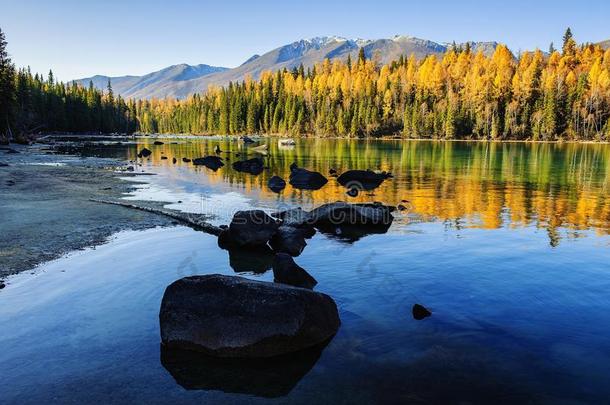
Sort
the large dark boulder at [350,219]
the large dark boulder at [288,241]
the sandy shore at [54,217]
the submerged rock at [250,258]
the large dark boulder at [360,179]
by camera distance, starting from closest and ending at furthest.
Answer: the submerged rock at [250,258] → the sandy shore at [54,217] → the large dark boulder at [288,241] → the large dark boulder at [350,219] → the large dark boulder at [360,179]

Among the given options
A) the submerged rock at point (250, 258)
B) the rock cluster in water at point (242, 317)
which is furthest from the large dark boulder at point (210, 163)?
the rock cluster in water at point (242, 317)

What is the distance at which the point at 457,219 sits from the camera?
25844 millimetres

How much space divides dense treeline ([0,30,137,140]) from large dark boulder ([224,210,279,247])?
77.2 m

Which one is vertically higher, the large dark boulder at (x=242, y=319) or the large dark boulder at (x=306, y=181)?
the large dark boulder at (x=306, y=181)

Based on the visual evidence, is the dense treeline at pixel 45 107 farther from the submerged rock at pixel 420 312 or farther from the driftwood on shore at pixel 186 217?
the submerged rock at pixel 420 312

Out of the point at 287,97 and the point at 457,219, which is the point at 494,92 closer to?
the point at 287,97

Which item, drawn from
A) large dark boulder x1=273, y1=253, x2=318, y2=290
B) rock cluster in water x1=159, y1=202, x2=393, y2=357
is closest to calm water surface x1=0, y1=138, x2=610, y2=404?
rock cluster in water x1=159, y1=202, x2=393, y2=357

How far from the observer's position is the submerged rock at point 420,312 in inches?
480

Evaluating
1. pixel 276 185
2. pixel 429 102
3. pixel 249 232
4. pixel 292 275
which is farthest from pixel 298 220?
pixel 429 102

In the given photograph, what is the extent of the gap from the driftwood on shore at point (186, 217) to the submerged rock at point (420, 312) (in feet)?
36.5

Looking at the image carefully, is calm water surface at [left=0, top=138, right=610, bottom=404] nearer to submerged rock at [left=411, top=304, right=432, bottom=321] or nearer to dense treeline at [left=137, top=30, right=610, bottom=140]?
submerged rock at [left=411, top=304, right=432, bottom=321]

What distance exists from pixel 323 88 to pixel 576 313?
583ft

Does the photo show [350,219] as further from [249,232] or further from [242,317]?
[242,317]

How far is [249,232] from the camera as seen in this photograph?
18859 mm
